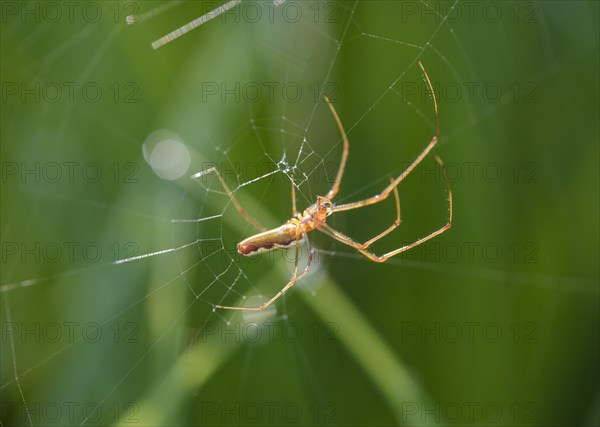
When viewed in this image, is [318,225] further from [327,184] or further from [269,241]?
[269,241]

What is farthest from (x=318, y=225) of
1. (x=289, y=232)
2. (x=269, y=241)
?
(x=269, y=241)

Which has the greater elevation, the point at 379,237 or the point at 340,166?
the point at 340,166

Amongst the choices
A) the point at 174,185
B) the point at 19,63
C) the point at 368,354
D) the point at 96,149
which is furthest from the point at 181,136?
the point at 368,354

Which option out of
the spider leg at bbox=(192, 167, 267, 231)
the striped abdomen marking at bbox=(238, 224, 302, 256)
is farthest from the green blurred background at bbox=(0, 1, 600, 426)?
the striped abdomen marking at bbox=(238, 224, 302, 256)

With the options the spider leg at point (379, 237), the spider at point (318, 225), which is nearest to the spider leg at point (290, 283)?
the spider at point (318, 225)

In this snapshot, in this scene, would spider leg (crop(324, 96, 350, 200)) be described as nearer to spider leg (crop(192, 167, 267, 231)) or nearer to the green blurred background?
the green blurred background

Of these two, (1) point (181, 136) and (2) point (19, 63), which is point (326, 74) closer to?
(1) point (181, 136)
